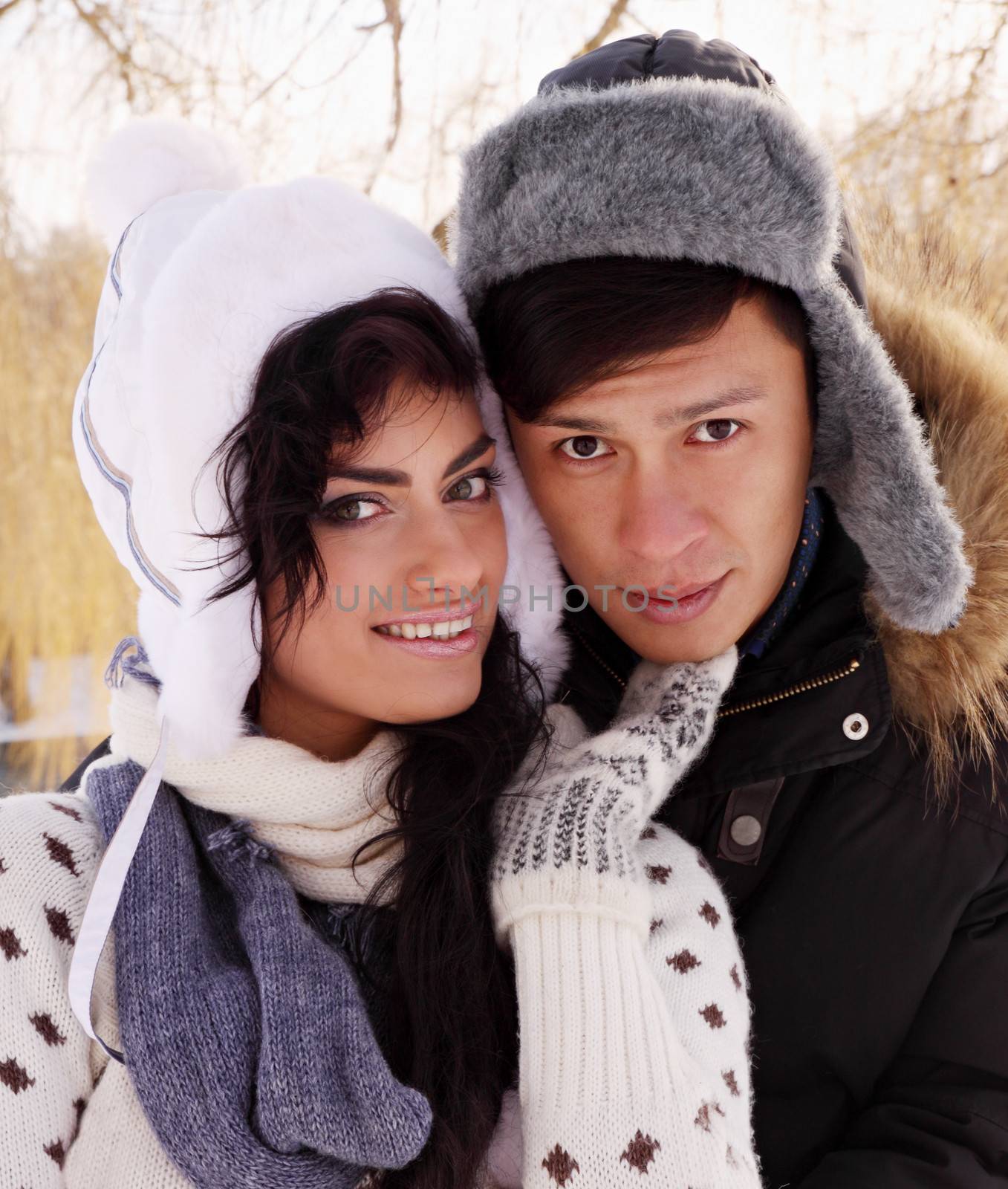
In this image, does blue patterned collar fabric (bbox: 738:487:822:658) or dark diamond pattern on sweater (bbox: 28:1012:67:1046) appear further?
blue patterned collar fabric (bbox: 738:487:822:658)

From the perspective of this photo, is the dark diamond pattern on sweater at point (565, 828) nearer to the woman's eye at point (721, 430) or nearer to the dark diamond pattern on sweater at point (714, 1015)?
the dark diamond pattern on sweater at point (714, 1015)

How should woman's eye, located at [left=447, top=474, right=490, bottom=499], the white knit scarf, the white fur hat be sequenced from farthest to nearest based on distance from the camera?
woman's eye, located at [left=447, top=474, right=490, bottom=499] < the white knit scarf < the white fur hat

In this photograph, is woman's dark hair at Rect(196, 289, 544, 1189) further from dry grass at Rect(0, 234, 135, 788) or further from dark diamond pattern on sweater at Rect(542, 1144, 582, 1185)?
dry grass at Rect(0, 234, 135, 788)

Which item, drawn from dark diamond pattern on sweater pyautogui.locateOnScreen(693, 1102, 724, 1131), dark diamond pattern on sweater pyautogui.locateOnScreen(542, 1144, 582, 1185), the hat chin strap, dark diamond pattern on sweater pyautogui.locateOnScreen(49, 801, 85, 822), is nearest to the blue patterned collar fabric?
dark diamond pattern on sweater pyautogui.locateOnScreen(693, 1102, 724, 1131)

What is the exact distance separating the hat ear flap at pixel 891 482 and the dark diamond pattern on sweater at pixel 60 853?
134 cm

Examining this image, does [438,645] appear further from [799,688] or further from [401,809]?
[799,688]

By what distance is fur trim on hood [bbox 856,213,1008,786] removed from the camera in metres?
1.69

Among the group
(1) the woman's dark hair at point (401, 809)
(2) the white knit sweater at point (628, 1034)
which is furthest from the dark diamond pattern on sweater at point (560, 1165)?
(1) the woman's dark hair at point (401, 809)

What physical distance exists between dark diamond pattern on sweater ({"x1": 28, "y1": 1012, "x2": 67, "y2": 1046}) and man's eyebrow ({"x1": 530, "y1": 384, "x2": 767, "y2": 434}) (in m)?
1.11

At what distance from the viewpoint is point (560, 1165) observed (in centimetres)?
125

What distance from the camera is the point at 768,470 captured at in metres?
1.67

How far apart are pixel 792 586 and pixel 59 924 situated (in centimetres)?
132

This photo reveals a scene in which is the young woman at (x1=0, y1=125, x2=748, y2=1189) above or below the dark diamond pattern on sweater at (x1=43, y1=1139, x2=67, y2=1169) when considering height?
above

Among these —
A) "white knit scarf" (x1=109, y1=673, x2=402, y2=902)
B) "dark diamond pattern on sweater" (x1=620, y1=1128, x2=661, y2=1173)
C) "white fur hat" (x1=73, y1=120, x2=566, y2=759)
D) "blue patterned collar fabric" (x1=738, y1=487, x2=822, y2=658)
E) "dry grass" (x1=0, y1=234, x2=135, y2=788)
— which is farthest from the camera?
"dry grass" (x1=0, y1=234, x2=135, y2=788)
